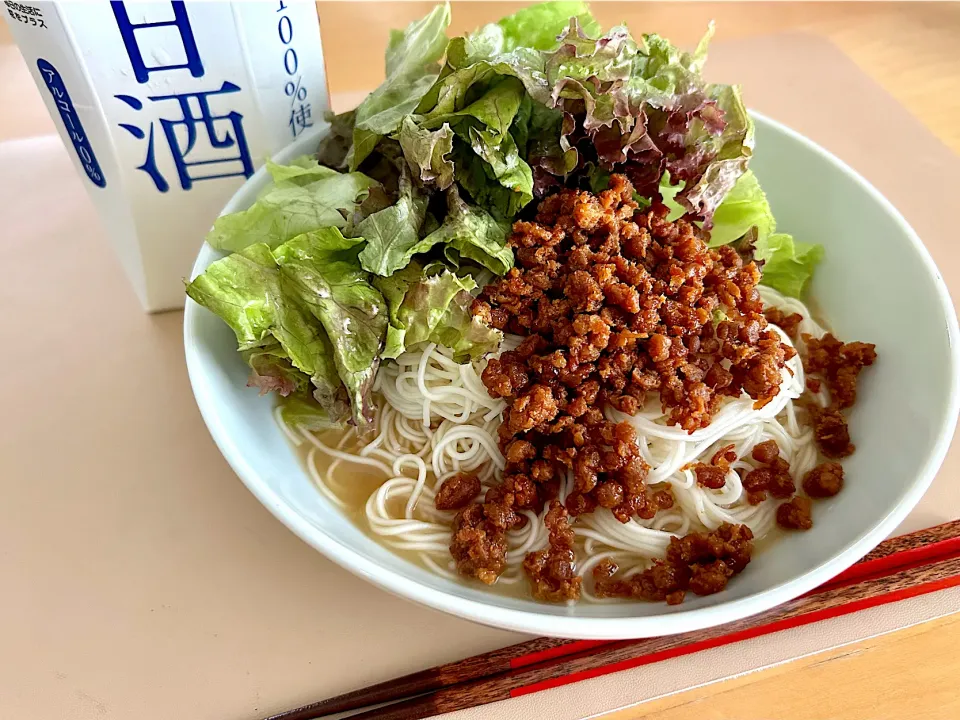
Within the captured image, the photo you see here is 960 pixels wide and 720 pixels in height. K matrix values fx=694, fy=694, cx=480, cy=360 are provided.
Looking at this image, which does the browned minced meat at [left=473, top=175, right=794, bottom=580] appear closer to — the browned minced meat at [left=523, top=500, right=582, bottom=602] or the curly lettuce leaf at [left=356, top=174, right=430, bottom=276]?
the browned minced meat at [left=523, top=500, right=582, bottom=602]

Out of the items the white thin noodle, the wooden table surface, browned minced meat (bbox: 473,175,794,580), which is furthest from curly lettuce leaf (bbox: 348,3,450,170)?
the wooden table surface

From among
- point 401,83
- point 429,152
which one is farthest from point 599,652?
point 401,83

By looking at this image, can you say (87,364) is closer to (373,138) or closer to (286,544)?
(286,544)

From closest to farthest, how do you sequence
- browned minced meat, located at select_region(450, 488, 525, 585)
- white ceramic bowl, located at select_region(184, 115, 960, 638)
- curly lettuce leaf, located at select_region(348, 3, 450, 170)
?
white ceramic bowl, located at select_region(184, 115, 960, 638)
browned minced meat, located at select_region(450, 488, 525, 585)
curly lettuce leaf, located at select_region(348, 3, 450, 170)

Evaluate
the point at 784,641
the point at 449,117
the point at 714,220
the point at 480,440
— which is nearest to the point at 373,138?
the point at 449,117

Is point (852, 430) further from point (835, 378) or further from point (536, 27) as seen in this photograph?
point (536, 27)

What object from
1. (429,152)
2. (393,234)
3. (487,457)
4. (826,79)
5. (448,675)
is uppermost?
(429,152)
